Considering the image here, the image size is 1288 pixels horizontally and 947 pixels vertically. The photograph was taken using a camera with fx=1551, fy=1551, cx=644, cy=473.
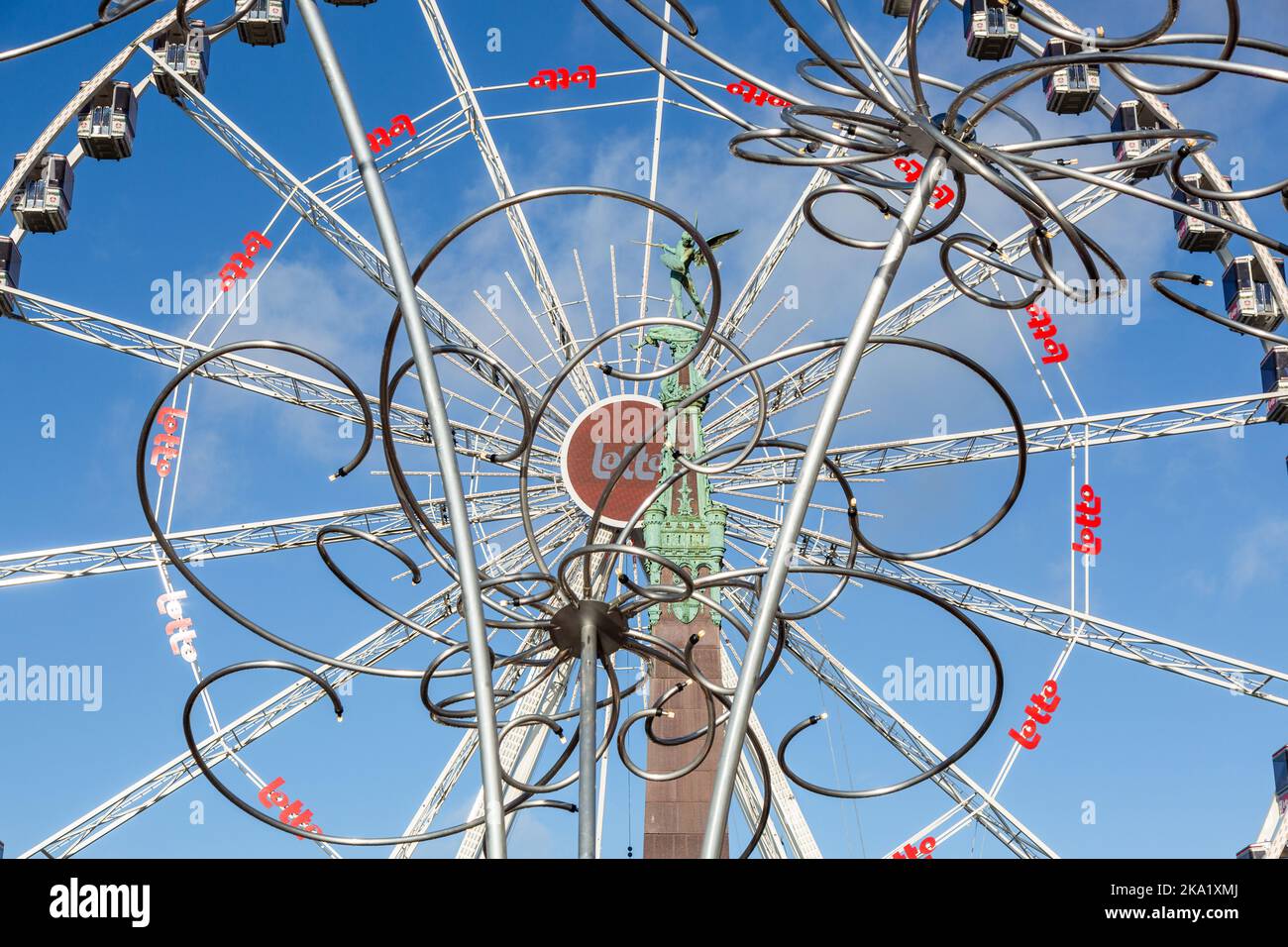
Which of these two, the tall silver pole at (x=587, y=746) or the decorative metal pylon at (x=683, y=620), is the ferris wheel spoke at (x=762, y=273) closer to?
the decorative metal pylon at (x=683, y=620)

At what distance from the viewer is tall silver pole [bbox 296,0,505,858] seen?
223 inches

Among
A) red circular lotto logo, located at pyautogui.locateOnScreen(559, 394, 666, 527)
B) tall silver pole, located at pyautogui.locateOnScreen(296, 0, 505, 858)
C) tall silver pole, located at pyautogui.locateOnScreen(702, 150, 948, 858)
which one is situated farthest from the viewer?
red circular lotto logo, located at pyautogui.locateOnScreen(559, 394, 666, 527)

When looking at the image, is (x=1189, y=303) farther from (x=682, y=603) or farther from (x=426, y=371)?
(x=682, y=603)

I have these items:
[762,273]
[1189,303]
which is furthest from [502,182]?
[1189,303]

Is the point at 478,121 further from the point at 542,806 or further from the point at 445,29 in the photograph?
the point at 542,806

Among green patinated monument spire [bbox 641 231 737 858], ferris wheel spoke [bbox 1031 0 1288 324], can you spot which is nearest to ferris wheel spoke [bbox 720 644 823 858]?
green patinated monument spire [bbox 641 231 737 858]

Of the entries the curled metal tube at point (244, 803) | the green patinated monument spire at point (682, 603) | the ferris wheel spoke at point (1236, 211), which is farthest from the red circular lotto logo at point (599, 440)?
the curled metal tube at point (244, 803)

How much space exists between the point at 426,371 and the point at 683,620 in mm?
12601

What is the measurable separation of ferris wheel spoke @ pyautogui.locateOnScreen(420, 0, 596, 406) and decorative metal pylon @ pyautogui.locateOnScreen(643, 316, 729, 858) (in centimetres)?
113

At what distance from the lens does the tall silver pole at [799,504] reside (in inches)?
211

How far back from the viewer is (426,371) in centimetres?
589

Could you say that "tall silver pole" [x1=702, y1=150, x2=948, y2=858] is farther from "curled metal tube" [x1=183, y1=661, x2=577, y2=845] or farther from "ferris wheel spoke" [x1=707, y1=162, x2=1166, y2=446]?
"ferris wheel spoke" [x1=707, y1=162, x2=1166, y2=446]

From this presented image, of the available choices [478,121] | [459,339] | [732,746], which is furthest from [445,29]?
[732,746]
